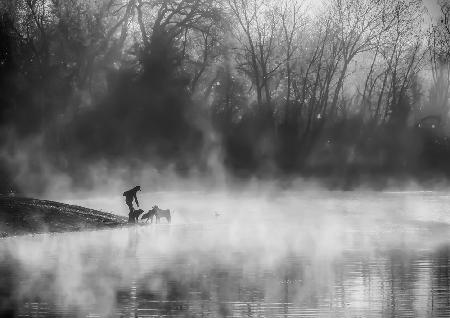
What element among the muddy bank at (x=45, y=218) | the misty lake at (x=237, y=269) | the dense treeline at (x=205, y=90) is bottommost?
the misty lake at (x=237, y=269)

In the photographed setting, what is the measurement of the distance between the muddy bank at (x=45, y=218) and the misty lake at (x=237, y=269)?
148 cm

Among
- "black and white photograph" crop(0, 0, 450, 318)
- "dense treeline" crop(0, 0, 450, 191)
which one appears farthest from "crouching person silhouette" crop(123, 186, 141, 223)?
"dense treeline" crop(0, 0, 450, 191)

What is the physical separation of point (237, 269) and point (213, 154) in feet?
195

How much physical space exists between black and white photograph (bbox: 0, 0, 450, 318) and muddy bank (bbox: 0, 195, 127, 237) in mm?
129

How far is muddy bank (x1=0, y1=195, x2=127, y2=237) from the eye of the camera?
39.8 m

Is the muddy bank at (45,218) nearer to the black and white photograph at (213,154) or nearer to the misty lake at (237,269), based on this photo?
the black and white photograph at (213,154)

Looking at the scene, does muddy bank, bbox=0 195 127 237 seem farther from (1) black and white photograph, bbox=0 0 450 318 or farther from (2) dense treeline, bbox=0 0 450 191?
(2) dense treeline, bbox=0 0 450 191

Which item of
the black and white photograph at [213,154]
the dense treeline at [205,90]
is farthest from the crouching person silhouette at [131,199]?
the dense treeline at [205,90]

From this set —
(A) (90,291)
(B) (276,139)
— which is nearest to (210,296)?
(A) (90,291)

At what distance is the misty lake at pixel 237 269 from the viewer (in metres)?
19.9

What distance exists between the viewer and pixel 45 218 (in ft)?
136

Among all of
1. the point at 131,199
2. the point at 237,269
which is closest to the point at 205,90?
the point at 131,199

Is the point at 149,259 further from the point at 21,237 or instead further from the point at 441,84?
the point at 441,84

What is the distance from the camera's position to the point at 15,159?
7594cm
